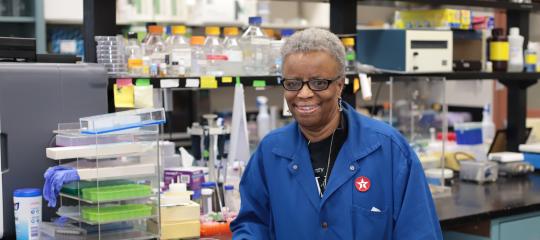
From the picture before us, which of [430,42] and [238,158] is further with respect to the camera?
[430,42]

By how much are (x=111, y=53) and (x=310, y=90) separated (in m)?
1.06

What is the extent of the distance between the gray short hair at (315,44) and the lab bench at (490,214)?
118 cm

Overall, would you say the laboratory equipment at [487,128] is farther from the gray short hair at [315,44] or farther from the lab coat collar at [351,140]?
the gray short hair at [315,44]

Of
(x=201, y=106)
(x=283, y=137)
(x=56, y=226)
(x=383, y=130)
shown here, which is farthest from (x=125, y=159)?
(x=201, y=106)

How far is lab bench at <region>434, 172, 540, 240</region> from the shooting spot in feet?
9.36

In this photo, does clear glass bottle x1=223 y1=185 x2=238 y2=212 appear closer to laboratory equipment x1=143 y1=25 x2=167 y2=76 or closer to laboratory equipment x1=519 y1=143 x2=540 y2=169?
laboratory equipment x1=143 y1=25 x2=167 y2=76

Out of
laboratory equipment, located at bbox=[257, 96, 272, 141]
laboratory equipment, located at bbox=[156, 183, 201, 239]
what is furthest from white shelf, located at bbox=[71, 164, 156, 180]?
laboratory equipment, located at bbox=[257, 96, 272, 141]

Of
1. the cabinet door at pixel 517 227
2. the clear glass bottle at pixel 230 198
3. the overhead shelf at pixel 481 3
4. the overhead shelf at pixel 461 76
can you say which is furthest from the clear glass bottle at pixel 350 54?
the cabinet door at pixel 517 227

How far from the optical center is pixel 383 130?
6.20 ft

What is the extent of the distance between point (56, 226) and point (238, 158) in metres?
0.92

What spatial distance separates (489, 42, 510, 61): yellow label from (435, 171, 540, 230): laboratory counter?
2.20 feet

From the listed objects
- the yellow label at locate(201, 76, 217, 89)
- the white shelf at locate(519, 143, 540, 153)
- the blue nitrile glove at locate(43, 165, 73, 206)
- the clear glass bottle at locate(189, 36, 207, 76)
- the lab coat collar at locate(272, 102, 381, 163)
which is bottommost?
the white shelf at locate(519, 143, 540, 153)

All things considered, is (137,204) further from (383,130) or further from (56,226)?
(383,130)

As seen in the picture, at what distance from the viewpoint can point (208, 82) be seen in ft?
8.78
